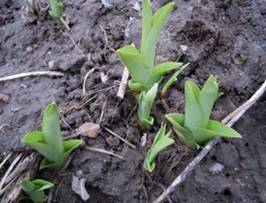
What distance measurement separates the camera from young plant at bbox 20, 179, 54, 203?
1119 millimetres

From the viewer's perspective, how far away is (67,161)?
1.21 m

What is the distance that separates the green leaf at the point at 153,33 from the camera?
3.77 ft

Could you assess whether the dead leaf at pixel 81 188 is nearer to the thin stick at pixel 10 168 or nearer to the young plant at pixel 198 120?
the thin stick at pixel 10 168

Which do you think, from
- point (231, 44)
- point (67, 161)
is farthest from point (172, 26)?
point (67, 161)

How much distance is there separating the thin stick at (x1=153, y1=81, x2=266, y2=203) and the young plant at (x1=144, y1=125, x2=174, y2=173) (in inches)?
2.9

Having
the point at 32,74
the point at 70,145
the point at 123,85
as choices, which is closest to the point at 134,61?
the point at 123,85

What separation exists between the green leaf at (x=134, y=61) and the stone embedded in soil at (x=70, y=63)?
239 mm

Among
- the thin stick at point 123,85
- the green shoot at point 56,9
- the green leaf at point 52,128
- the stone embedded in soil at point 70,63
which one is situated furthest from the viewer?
the green shoot at point 56,9

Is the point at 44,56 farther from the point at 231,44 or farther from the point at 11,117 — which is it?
the point at 231,44

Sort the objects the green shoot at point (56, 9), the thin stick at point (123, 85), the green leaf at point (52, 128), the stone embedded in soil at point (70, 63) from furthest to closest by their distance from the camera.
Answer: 1. the green shoot at point (56, 9)
2. the stone embedded in soil at point (70, 63)
3. the thin stick at point (123, 85)
4. the green leaf at point (52, 128)

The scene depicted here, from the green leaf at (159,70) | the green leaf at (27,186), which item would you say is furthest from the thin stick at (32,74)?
the green leaf at (27,186)

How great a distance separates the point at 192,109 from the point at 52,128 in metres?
0.36

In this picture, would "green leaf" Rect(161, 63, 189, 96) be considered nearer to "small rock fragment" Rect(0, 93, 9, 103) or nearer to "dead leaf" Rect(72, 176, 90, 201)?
"dead leaf" Rect(72, 176, 90, 201)

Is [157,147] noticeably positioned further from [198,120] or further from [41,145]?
[41,145]
